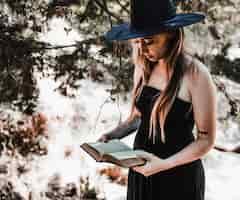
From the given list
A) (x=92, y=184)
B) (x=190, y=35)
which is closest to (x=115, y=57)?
(x=190, y=35)

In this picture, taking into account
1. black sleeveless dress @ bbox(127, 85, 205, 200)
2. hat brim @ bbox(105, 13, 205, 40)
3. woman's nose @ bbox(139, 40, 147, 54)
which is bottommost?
black sleeveless dress @ bbox(127, 85, 205, 200)

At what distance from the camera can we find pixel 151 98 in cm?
128

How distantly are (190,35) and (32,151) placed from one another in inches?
41.7

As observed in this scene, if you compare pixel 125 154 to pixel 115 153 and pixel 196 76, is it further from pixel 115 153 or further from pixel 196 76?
pixel 196 76

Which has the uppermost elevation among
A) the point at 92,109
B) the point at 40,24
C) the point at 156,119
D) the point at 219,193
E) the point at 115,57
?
the point at 40,24

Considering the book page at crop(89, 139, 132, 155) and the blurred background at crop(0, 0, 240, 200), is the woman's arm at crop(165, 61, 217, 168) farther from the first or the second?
the blurred background at crop(0, 0, 240, 200)

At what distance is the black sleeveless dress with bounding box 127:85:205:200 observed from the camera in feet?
4.11

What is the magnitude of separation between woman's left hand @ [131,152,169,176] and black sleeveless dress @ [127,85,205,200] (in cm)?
4

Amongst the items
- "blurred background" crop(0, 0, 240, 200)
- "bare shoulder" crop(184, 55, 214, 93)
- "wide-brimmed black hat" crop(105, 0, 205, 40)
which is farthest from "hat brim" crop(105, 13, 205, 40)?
"blurred background" crop(0, 0, 240, 200)

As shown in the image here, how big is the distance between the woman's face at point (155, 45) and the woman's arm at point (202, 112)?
0.10m

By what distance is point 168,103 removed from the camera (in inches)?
47.6

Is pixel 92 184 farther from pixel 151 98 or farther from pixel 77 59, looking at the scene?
pixel 151 98

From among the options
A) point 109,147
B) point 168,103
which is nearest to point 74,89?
point 109,147

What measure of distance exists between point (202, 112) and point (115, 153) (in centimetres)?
27
